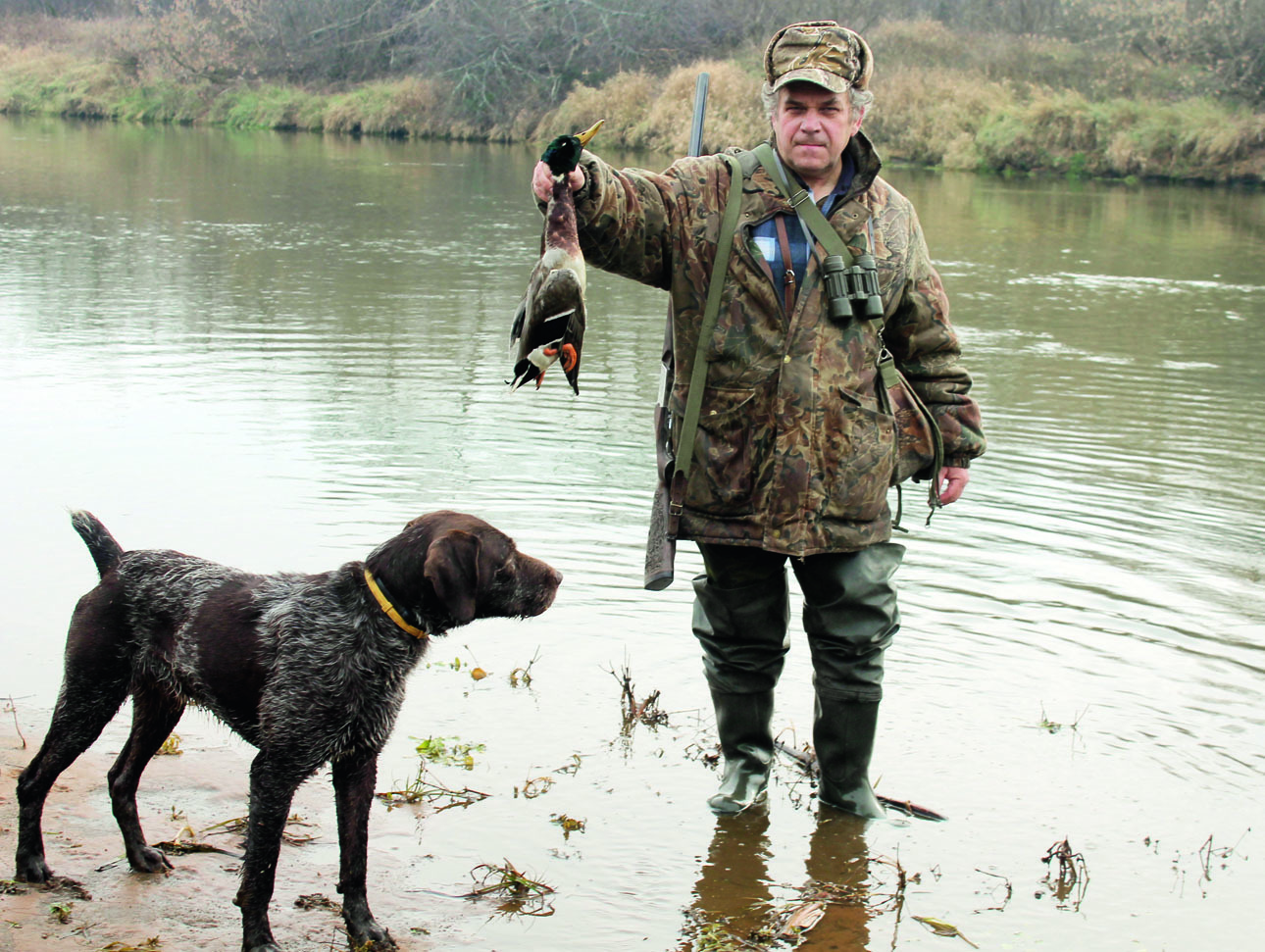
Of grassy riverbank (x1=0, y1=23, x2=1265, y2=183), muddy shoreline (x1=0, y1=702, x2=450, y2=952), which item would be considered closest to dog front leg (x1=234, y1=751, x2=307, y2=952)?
muddy shoreline (x1=0, y1=702, x2=450, y2=952)

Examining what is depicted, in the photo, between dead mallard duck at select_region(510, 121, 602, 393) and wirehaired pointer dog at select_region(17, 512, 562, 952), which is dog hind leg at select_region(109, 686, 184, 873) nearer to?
wirehaired pointer dog at select_region(17, 512, 562, 952)

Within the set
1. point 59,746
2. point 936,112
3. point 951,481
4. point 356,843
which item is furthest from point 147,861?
point 936,112

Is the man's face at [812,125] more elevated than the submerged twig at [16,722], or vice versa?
the man's face at [812,125]

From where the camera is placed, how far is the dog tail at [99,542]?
3.88 metres

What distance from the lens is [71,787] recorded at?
4410 mm

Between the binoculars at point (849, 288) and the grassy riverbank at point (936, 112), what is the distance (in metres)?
28.6

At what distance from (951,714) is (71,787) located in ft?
10.1

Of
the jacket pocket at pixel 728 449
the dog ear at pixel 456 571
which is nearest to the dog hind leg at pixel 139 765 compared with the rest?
the dog ear at pixel 456 571

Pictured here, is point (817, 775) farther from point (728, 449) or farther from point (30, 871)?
point (30, 871)

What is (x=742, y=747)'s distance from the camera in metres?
4.55

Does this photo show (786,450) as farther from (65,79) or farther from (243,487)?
(65,79)

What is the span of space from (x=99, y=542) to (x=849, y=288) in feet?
7.25

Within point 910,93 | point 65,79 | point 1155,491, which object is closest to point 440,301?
point 1155,491

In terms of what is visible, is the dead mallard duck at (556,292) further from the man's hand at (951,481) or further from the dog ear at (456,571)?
the man's hand at (951,481)
